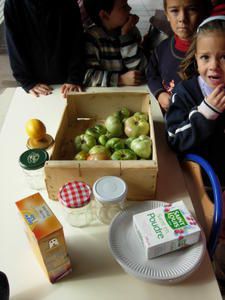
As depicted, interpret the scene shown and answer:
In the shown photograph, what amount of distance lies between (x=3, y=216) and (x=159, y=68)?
984 millimetres

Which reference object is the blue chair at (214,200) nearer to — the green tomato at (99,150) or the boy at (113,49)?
the green tomato at (99,150)

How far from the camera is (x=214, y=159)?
1.14 meters

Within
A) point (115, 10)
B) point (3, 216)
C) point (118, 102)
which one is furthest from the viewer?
point (115, 10)

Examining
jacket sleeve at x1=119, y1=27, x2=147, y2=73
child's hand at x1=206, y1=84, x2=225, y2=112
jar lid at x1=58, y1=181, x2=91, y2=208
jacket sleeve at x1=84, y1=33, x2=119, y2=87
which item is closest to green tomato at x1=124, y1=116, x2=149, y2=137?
child's hand at x1=206, y1=84, x2=225, y2=112

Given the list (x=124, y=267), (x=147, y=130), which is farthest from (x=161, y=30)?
(x=124, y=267)

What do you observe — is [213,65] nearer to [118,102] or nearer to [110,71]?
[118,102]

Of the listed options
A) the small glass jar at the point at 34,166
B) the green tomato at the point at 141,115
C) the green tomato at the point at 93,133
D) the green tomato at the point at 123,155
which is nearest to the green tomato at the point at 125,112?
the green tomato at the point at 141,115

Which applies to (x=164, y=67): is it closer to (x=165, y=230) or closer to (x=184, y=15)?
(x=184, y=15)

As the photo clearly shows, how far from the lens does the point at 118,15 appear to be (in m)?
1.36

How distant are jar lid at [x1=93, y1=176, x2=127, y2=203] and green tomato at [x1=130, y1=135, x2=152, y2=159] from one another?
15cm

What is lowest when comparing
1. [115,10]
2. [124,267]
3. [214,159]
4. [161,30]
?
[214,159]

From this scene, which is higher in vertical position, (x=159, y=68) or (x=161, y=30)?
(x=161, y=30)

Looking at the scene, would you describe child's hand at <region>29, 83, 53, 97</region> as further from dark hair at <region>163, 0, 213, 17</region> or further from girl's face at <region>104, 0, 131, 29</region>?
dark hair at <region>163, 0, 213, 17</region>

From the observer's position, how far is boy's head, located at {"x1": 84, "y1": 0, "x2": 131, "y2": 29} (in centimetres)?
133
